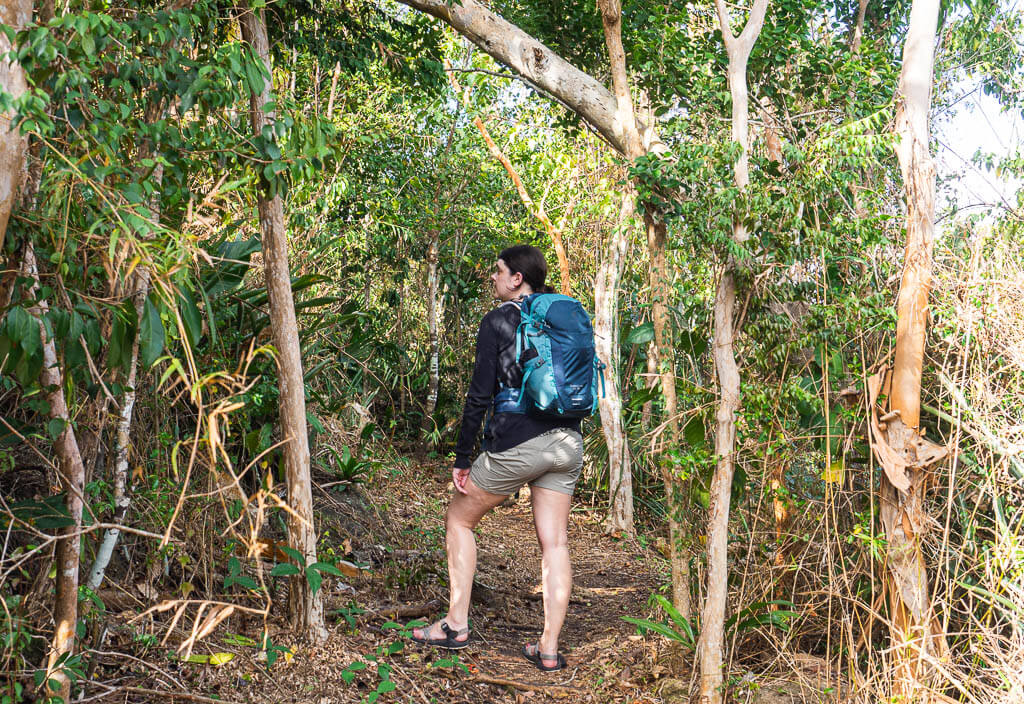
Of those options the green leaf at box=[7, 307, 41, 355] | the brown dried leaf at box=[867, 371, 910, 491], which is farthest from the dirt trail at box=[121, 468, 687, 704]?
the green leaf at box=[7, 307, 41, 355]

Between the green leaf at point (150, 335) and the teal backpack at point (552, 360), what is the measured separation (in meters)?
1.72

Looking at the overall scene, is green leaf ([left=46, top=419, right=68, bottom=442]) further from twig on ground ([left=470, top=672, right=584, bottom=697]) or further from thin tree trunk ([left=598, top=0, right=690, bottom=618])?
thin tree trunk ([left=598, top=0, right=690, bottom=618])

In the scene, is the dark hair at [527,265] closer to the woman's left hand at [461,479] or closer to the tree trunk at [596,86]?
the tree trunk at [596,86]

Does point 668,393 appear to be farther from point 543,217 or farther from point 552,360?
point 543,217

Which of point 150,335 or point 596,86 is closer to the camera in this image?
point 150,335

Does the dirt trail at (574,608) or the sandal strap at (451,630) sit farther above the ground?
the sandal strap at (451,630)

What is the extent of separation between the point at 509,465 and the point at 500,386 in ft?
1.18

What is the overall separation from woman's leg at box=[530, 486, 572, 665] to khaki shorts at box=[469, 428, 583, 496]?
5 centimetres

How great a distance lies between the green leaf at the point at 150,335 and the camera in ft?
8.18

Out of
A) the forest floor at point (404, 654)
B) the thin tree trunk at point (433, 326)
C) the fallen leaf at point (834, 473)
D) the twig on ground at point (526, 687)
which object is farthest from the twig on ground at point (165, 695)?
the thin tree trunk at point (433, 326)

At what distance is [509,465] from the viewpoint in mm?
3914

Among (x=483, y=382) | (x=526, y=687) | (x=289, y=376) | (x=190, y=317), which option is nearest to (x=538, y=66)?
(x=483, y=382)

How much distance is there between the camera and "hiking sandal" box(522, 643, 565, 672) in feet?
13.6

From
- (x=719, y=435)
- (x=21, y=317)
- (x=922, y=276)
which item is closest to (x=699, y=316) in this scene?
(x=719, y=435)
